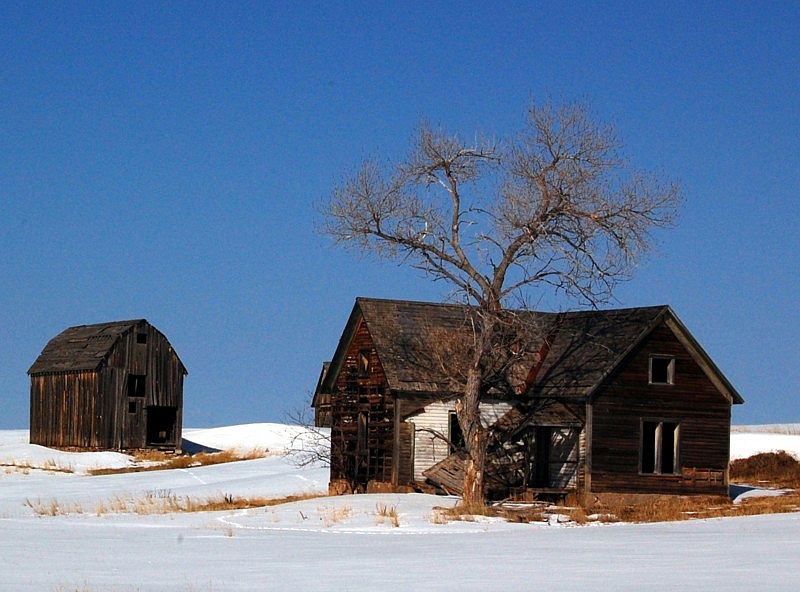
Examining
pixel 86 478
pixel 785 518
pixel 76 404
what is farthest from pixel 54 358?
pixel 785 518

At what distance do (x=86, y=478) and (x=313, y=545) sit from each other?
91.3ft

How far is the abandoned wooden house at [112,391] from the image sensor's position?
58844mm

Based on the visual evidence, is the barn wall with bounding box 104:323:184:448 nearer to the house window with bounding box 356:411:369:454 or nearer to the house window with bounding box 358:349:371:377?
the house window with bounding box 358:349:371:377

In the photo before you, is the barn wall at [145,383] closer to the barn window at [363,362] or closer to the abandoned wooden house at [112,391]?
the abandoned wooden house at [112,391]

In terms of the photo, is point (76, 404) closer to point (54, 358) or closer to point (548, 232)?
point (54, 358)

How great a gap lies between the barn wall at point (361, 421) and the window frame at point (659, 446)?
6.83m

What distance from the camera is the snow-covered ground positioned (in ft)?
53.5

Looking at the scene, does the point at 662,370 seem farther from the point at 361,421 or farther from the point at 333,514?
the point at 333,514

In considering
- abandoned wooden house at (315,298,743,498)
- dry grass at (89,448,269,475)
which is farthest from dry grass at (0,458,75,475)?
abandoned wooden house at (315,298,743,498)

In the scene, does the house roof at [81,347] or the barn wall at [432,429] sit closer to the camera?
Answer: the barn wall at [432,429]

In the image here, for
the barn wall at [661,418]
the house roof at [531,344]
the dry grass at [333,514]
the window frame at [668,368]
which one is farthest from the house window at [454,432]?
the dry grass at [333,514]

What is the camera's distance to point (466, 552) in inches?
831

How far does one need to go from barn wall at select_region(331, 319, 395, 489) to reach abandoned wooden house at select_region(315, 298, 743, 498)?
6 centimetres

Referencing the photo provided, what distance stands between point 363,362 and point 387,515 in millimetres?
9840
